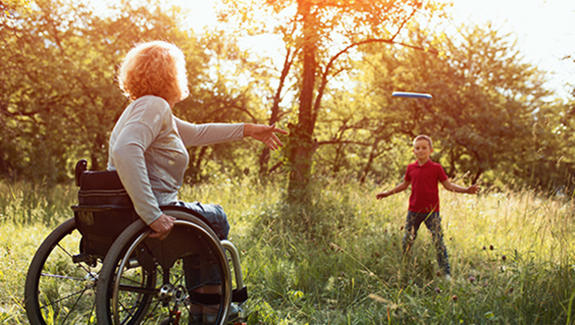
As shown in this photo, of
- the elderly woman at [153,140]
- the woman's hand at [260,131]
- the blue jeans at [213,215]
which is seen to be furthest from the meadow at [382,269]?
the elderly woman at [153,140]

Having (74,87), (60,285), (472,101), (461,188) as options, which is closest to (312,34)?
(461,188)

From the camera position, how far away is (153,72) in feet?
6.63

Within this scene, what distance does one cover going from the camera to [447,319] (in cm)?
220

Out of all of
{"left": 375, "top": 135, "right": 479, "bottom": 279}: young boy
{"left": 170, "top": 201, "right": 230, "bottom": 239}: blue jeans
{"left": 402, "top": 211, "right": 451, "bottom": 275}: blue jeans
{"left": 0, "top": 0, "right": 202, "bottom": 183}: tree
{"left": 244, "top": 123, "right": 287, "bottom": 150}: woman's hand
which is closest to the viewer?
{"left": 170, "top": 201, "right": 230, "bottom": 239}: blue jeans

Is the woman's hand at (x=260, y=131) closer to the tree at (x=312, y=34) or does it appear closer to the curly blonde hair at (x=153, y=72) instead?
the curly blonde hair at (x=153, y=72)

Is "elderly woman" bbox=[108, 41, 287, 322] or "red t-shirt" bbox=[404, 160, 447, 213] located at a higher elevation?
"elderly woman" bbox=[108, 41, 287, 322]

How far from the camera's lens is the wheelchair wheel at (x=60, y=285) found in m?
1.98

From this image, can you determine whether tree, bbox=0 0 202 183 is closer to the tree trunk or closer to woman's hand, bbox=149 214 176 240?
the tree trunk

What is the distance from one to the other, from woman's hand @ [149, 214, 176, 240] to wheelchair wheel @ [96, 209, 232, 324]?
0.04m

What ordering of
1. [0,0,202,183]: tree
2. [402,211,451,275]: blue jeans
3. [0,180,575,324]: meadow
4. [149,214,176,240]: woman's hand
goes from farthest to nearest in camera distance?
[0,0,202,183]: tree, [402,211,451,275]: blue jeans, [0,180,575,324]: meadow, [149,214,176,240]: woman's hand

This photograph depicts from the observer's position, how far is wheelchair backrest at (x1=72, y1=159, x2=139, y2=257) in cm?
183

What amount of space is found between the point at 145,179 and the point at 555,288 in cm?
241

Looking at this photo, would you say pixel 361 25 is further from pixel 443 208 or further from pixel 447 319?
pixel 447 319

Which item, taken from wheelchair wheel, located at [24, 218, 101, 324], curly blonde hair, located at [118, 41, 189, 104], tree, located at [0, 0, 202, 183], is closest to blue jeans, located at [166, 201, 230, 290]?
wheelchair wheel, located at [24, 218, 101, 324]
